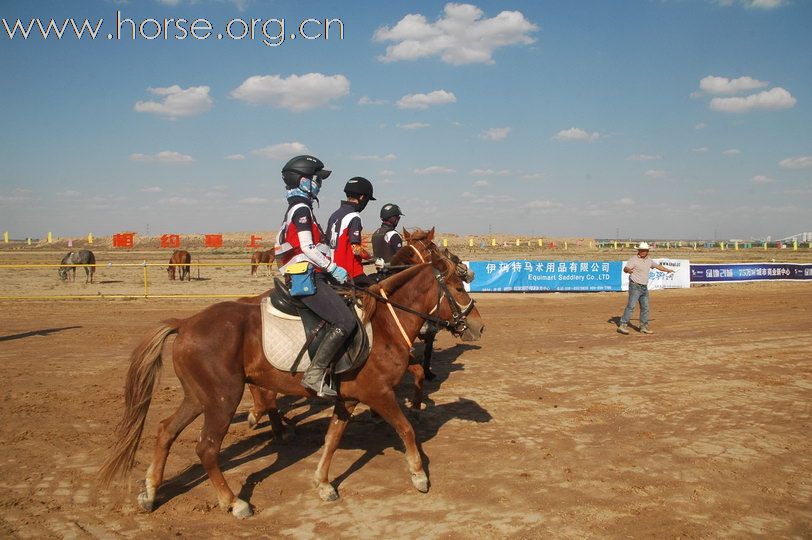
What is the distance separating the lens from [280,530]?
4.51m

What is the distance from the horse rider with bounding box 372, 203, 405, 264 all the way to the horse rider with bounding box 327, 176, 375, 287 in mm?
1931

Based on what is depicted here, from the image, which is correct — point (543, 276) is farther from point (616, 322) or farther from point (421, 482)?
point (421, 482)

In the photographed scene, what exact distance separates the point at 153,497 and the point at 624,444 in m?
5.05

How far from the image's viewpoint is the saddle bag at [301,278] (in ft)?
16.4

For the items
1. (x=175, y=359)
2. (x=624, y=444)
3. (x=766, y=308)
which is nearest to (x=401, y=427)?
(x=175, y=359)

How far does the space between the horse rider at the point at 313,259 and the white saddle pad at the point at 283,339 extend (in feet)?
0.61

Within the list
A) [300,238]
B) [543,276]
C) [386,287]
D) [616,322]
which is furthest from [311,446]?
[543,276]

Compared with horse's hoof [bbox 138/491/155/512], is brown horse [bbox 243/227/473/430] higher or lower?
higher

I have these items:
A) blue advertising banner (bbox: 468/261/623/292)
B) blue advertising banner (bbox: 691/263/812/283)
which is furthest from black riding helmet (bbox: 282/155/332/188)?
blue advertising banner (bbox: 691/263/812/283)

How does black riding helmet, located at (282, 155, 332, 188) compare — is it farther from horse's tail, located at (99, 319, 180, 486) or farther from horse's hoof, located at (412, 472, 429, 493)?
horse's hoof, located at (412, 472, 429, 493)

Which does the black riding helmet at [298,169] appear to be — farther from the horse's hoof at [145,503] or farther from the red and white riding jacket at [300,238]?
the horse's hoof at [145,503]

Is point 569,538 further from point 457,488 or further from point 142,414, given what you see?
point 142,414

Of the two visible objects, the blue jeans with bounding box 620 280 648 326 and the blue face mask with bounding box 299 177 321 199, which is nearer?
the blue face mask with bounding box 299 177 321 199

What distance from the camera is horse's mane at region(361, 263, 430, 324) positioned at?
5422mm
